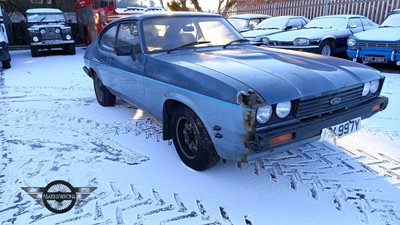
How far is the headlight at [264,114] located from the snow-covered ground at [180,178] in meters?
0.73

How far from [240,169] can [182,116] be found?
0.80 metres

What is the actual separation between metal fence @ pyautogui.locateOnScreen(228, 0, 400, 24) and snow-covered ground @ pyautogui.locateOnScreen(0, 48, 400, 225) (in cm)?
980

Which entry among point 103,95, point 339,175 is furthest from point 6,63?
point 339,175

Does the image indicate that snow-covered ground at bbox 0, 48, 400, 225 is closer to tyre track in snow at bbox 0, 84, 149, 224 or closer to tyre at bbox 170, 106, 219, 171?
tyre track in snow at bbox 0, 84, 149, 224

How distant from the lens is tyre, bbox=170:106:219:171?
Result: 9.20 ft

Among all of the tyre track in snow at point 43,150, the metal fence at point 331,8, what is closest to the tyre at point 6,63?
the tyre track in snow at point 43,150

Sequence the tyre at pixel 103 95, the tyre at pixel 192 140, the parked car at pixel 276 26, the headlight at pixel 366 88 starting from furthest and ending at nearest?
the parked car at pixel 276 26, the tyre at pixel 103 95, the headlight at pixel 366 88, the tyre at pixel 192 140

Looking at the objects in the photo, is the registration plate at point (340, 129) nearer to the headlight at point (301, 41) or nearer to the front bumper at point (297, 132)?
the front bumper at point (297, 132)

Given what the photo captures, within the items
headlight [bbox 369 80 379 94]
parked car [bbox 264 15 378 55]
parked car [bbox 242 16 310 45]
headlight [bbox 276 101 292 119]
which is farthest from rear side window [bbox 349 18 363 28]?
headlight [bbox 276 101 292 119]

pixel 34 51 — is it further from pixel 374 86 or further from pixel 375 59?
pixel 374 86

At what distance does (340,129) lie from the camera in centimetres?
278

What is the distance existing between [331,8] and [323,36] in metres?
6.93

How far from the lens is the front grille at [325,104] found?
2.54 m

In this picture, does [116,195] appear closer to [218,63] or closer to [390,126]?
[218,63]
